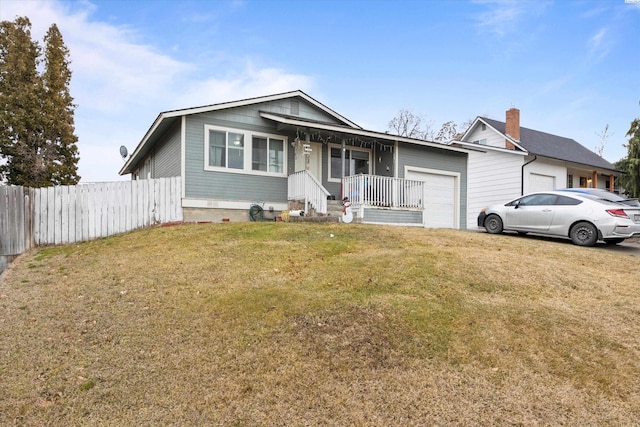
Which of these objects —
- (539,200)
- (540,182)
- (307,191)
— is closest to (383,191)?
(307,191)

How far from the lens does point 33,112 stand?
22688 millimetres

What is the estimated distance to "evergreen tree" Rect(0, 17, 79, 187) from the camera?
879 inches

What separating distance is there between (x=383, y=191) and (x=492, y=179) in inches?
378

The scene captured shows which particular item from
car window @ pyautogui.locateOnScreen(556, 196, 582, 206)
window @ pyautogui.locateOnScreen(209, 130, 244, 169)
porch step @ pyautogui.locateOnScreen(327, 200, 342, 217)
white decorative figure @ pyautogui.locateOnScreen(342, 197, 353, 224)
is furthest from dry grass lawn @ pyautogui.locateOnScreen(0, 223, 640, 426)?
window @ pyautogui.locateOnScreen(209, 130, 244, 169)

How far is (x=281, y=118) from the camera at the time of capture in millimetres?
12898

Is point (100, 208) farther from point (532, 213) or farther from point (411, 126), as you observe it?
point (411, 126)

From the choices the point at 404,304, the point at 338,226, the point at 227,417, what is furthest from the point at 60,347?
the point at 338,226

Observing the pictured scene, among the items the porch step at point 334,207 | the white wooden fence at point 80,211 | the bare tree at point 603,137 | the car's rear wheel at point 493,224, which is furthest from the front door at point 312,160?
the bare tree at point 603,137

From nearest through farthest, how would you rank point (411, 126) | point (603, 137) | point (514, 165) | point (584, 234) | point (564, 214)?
point (584, 234) → point (564, 214) → point (514, 165) → point (603, 137) → point (411, 126)

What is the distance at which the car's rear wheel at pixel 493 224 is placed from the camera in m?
12.5

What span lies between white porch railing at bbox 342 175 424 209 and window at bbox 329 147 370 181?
5.52ft

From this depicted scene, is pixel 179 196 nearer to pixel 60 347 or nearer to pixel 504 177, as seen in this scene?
pixel 60 347

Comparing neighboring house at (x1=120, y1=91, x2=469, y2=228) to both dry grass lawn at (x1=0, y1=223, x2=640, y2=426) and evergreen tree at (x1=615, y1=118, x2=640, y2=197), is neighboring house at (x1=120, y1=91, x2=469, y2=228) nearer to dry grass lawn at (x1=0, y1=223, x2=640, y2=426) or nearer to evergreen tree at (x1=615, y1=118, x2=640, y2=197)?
dry grass lawn at (x1=0, y1=223, x2=640, y2=426)

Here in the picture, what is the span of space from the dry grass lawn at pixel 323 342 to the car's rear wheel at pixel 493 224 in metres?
5.16
